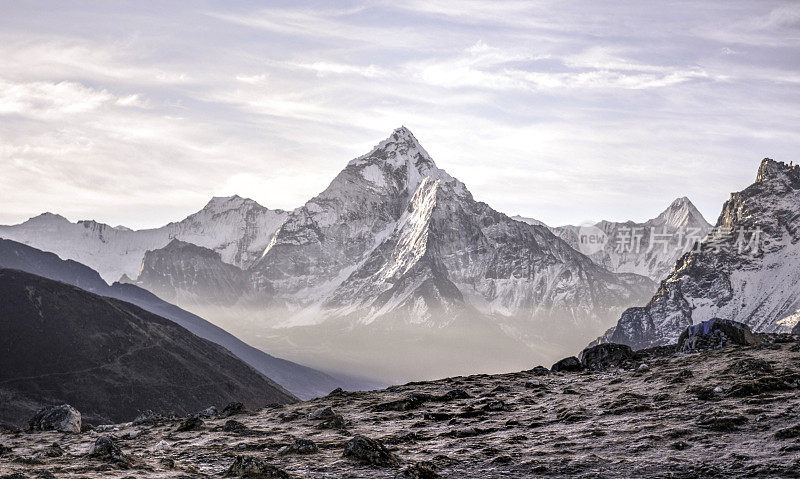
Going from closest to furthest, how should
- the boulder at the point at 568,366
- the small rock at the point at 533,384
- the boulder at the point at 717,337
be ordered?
the small rock at the point at 533,384
the boulder at the point at 717,337
the boulder at the point at 568,366

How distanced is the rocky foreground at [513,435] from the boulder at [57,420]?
9523mm

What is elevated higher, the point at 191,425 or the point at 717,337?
the point at 717,337

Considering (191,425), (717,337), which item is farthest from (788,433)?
(717,337)

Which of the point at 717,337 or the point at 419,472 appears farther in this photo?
the point at 717,337

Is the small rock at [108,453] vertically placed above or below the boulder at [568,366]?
below

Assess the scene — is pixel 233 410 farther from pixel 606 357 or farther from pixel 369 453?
pixel 606 357

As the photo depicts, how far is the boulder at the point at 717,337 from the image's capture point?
56.2 metres

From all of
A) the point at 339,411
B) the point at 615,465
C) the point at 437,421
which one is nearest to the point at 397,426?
the point at 437,421

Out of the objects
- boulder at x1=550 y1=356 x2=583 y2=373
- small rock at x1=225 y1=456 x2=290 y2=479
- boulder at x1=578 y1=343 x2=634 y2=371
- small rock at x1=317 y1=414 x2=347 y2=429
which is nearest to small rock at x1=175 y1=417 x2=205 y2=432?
small rock at x1=317 y1=414 x2=347 y2=429

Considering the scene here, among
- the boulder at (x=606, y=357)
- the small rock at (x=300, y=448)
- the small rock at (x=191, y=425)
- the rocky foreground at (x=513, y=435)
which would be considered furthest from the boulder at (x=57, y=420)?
the boulder at (x=606, y=357)

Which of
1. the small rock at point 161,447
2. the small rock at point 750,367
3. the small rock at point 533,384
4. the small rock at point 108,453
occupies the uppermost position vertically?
the small rock at point 750,367

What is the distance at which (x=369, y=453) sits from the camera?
93.7 ft

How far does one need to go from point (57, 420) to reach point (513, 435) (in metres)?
43.0

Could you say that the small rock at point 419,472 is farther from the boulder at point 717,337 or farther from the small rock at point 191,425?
the boulder at point 717,337
